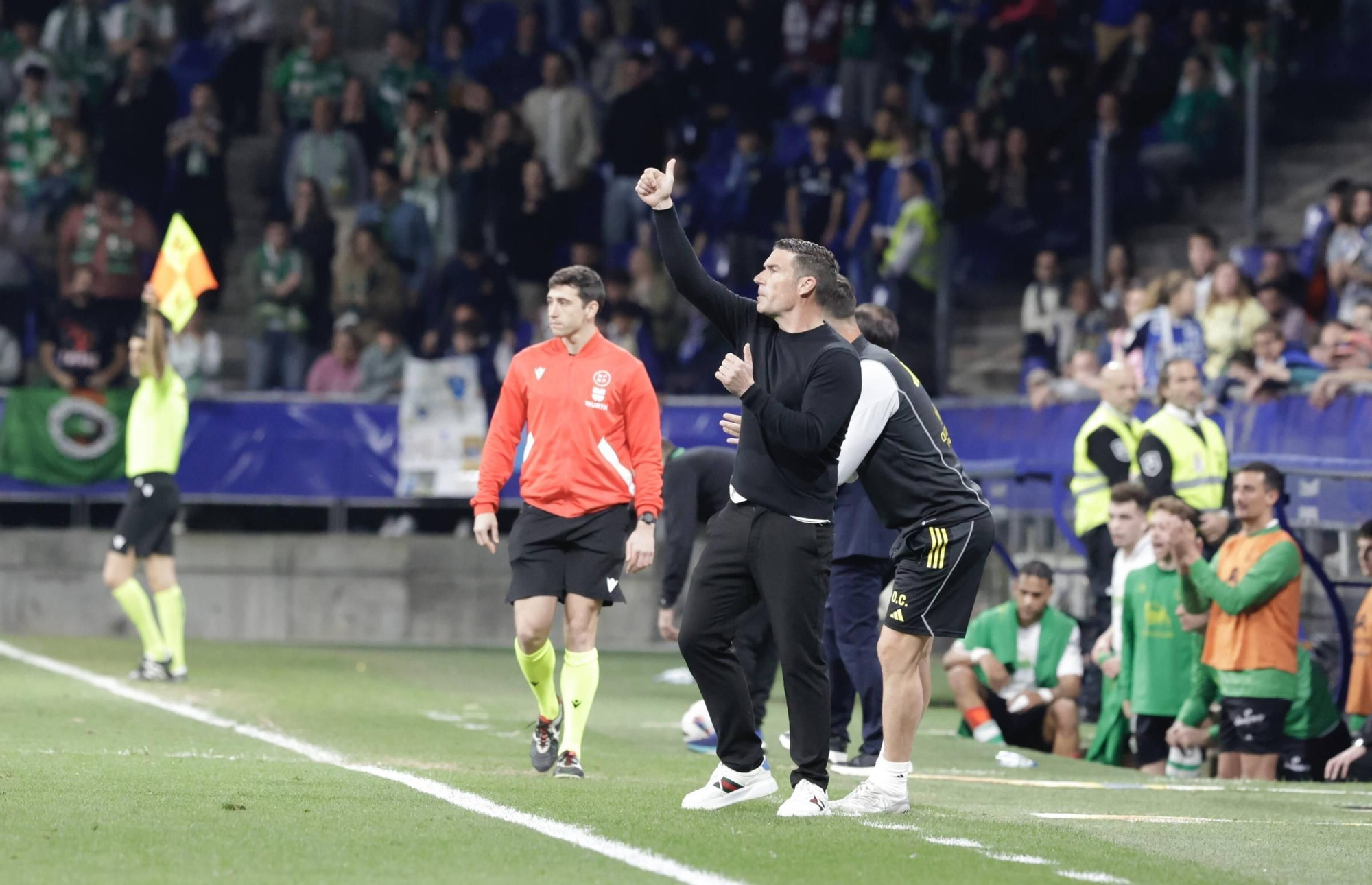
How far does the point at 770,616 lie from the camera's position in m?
7.46

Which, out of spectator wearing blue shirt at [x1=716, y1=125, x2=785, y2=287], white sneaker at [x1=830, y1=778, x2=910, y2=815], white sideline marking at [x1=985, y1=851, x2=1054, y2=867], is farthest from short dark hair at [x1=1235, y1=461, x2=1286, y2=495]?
spectator wearing blue shirt at [x1=716, y1=125, x2=785, y2=287]

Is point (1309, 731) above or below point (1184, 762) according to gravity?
above

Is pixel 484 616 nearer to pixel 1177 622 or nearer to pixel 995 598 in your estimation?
pixel 995 598

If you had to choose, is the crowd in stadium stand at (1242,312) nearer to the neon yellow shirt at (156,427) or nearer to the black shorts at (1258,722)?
the black shorts at (1258,722)

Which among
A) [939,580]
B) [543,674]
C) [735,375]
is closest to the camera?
[735,375]

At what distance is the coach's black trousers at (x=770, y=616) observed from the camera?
7.39 metres

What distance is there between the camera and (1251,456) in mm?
13438

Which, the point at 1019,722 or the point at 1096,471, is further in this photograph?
the point at 1096,471

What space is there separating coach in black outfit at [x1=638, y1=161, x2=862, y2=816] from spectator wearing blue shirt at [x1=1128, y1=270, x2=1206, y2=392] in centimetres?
881

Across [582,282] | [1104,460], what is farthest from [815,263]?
[1104,460]

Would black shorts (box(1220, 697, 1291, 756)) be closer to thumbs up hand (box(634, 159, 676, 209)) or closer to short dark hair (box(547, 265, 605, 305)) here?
short dark hair (box(547, 265, 605, 305))

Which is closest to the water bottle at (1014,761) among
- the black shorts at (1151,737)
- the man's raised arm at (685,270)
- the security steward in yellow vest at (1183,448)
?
the black shorts at (1151,737)

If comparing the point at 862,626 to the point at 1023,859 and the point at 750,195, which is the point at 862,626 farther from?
the point at 750,195

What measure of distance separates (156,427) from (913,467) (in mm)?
7849
